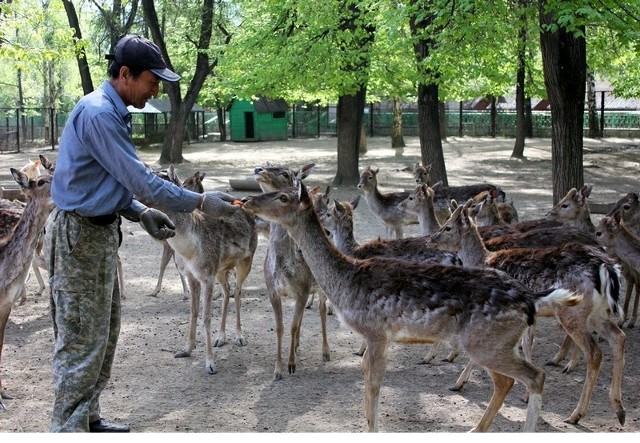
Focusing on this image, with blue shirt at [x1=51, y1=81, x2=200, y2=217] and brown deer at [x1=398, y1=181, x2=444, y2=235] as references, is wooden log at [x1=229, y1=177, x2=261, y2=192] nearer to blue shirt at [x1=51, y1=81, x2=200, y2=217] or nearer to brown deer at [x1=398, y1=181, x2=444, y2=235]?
brown deer at [x1=398, y1=181, x2=444, y2=235]

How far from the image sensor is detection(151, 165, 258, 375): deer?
827 centimetres

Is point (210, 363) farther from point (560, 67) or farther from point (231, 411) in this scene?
point (560, 67)

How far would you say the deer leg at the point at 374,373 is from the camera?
6.01 m

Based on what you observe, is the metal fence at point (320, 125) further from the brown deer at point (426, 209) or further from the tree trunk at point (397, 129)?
the brown deer at point (426, 209)

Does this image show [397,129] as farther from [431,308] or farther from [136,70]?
[136,70]

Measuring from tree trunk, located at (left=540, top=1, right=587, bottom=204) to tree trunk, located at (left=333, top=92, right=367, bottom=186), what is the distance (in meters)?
8.32

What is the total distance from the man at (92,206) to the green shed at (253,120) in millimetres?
41654

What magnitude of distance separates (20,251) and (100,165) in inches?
110

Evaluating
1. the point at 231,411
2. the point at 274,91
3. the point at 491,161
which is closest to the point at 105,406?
the point at 231,411

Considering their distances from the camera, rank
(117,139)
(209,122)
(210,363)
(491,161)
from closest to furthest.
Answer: (117,139) → (210,363) → (491,161) → (209,122)

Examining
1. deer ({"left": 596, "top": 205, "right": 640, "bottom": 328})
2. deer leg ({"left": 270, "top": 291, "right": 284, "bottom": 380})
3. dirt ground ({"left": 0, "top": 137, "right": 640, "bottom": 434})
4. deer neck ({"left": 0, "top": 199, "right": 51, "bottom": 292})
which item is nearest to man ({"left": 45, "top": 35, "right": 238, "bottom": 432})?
dirt ground ({"left": 0, "top": 137, "right": 640, "bottom": 434})

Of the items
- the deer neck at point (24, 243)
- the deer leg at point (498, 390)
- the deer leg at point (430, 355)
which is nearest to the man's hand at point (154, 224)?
the deer leg at point (498, 390)

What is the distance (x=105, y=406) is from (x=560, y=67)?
8694mm

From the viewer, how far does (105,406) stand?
22.6ft
